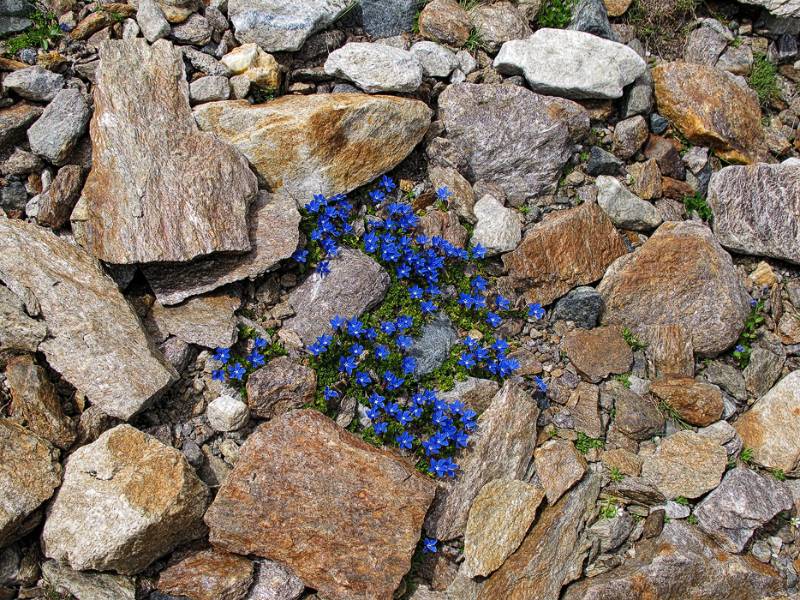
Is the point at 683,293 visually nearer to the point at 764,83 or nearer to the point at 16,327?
the point at 764,83

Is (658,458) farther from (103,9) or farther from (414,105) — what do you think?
(103,9)

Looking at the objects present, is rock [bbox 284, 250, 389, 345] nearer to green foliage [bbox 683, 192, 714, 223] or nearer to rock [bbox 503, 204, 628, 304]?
rock [bbox 503, 204, 628, 304]

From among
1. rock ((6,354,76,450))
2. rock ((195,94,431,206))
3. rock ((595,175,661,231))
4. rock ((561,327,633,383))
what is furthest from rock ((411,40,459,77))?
rock ((6,354,76,450))

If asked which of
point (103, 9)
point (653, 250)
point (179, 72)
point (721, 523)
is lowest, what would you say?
point (721, 523)

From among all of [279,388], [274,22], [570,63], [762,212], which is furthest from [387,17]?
[762,212]

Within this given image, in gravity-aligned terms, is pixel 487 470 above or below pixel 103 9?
below

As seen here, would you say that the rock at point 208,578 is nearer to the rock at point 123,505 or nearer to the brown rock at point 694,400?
the rock at point 123,505

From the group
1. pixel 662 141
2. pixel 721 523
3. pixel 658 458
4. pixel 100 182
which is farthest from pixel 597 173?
pixel 100 182
